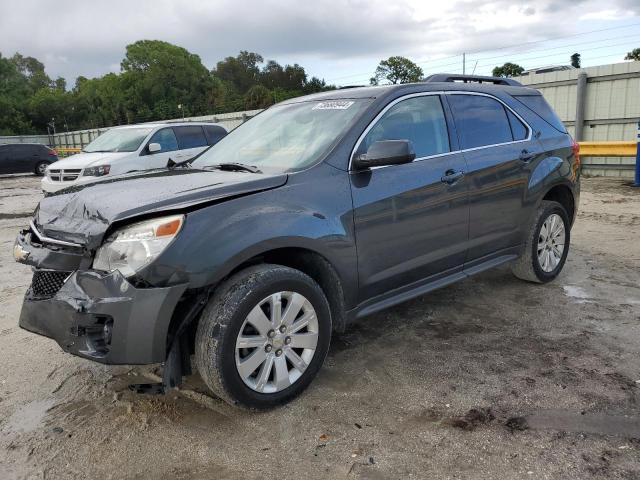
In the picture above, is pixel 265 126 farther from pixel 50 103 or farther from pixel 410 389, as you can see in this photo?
pixel 50 103

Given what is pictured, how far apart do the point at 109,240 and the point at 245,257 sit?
0.67 meters

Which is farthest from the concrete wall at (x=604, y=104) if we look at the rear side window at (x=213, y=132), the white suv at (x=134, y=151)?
the white suv at (x=134, y=151)

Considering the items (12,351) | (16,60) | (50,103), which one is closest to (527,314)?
(12,351)

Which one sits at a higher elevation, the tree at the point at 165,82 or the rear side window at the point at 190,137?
the tree at the point at 165,82

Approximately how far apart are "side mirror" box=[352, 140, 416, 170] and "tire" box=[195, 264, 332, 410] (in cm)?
81

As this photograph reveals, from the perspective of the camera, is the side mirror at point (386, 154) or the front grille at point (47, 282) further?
the side mirror at point (386, 154)

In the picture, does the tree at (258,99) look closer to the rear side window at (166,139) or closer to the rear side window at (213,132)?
the rear side window at (213,132)

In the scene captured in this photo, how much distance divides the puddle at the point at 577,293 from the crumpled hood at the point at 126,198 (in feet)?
9.88

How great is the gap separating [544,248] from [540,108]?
1.28 meters

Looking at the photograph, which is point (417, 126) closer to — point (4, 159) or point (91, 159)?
point (91, 159)

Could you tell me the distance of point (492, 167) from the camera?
4.14 m

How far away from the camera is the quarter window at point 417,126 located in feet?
11.8

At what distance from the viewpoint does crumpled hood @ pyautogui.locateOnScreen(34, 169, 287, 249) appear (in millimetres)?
2691

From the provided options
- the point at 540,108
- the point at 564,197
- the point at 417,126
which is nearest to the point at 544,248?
the point at 564,197
